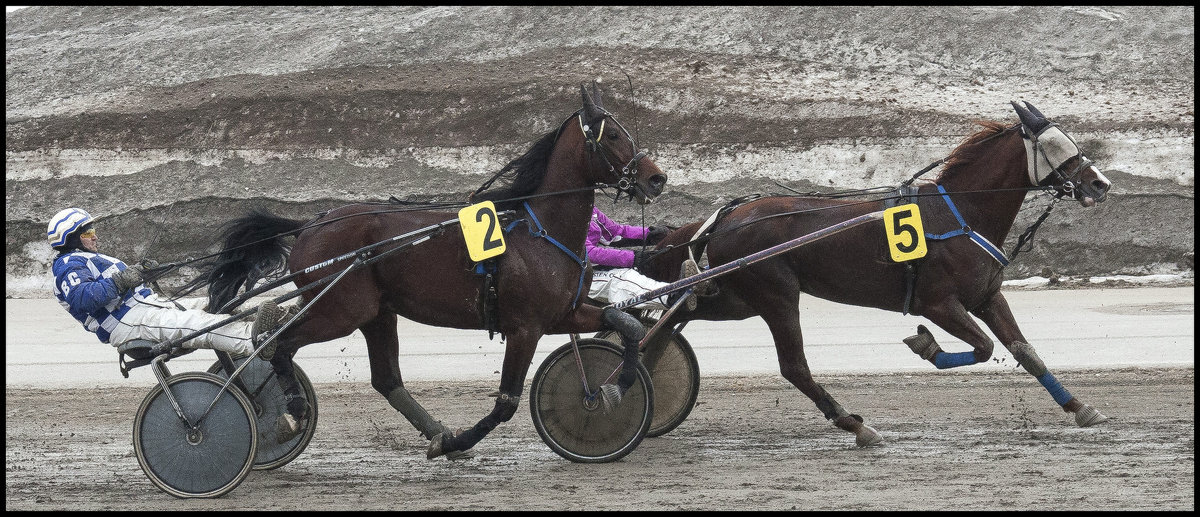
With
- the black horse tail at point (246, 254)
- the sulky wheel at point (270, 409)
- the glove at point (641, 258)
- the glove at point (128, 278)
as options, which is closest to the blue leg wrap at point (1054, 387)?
the glove at point (641, 258)

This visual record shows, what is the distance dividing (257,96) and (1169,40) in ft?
50.6

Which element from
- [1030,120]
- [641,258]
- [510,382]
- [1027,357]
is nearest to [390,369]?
[510,382]

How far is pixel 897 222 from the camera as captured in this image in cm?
697

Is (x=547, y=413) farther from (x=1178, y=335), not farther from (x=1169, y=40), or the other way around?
(x=1169, y=40)

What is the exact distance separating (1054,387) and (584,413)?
8.99 ft

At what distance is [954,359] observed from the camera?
22.6 ft

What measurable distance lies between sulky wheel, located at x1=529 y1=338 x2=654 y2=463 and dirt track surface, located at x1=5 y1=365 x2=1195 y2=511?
0.13 meters

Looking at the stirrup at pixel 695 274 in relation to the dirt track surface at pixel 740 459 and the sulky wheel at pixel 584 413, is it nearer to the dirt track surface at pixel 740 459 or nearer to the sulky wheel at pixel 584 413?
the sulky wheel at pixel 584 413

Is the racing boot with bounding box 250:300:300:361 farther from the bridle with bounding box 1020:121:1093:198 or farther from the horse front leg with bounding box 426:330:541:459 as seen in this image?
the bridle with bounding box 1020:121:1093:198

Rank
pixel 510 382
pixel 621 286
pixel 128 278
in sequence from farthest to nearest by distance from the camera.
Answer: pixel 621 286
pixel 510 382
pixel 128 278

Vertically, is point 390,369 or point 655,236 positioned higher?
point 655,236

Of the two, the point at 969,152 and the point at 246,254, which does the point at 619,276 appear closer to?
the point at 246,254

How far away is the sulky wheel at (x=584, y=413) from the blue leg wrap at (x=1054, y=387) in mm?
2301

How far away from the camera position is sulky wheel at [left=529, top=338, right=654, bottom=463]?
654 centimetres
